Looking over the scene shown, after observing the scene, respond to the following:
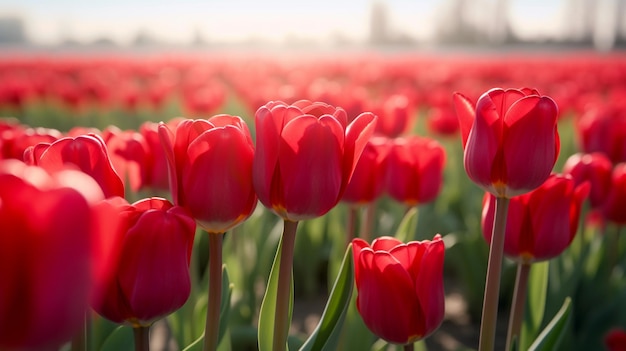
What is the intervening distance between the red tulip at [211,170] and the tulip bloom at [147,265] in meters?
0.07

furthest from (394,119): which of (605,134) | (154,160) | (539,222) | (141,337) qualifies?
(141,337)

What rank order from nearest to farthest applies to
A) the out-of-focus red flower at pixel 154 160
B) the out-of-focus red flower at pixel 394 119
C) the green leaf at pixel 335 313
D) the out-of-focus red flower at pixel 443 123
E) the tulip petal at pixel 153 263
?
the tulip petal at pixel 153 263 → the green leaf at pixel 335 313 → the out-of-focus red flower at pixel 154 160 → the out-of-focus red flower at pixel 394 119 → the out-of-focus red flower at pixel 443 123

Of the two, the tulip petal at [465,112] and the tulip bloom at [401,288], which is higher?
the tulip petal at [465,112]

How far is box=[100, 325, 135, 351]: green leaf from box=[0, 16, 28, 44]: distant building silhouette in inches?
2586

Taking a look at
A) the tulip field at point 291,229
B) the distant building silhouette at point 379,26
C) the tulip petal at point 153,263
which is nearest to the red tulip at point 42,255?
the tulip field at point 291,229

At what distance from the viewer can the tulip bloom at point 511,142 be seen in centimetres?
90

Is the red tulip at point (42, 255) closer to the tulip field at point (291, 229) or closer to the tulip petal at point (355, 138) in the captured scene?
the tulip field at point (291, 229)

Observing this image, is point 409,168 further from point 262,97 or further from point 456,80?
point 456,80

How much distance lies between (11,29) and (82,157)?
223 ft

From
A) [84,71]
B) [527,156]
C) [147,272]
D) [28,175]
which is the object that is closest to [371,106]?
[527,156]

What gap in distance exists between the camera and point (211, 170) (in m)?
0.80

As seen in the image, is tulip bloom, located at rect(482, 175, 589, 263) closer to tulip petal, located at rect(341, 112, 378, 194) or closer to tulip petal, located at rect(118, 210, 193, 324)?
tulip petal, located at rect(341, 112, 378, 194)

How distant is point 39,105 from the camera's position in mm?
5016

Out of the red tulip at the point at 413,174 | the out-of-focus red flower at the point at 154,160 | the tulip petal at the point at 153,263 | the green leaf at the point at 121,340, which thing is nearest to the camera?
the tulip petal at the point at 153,263
